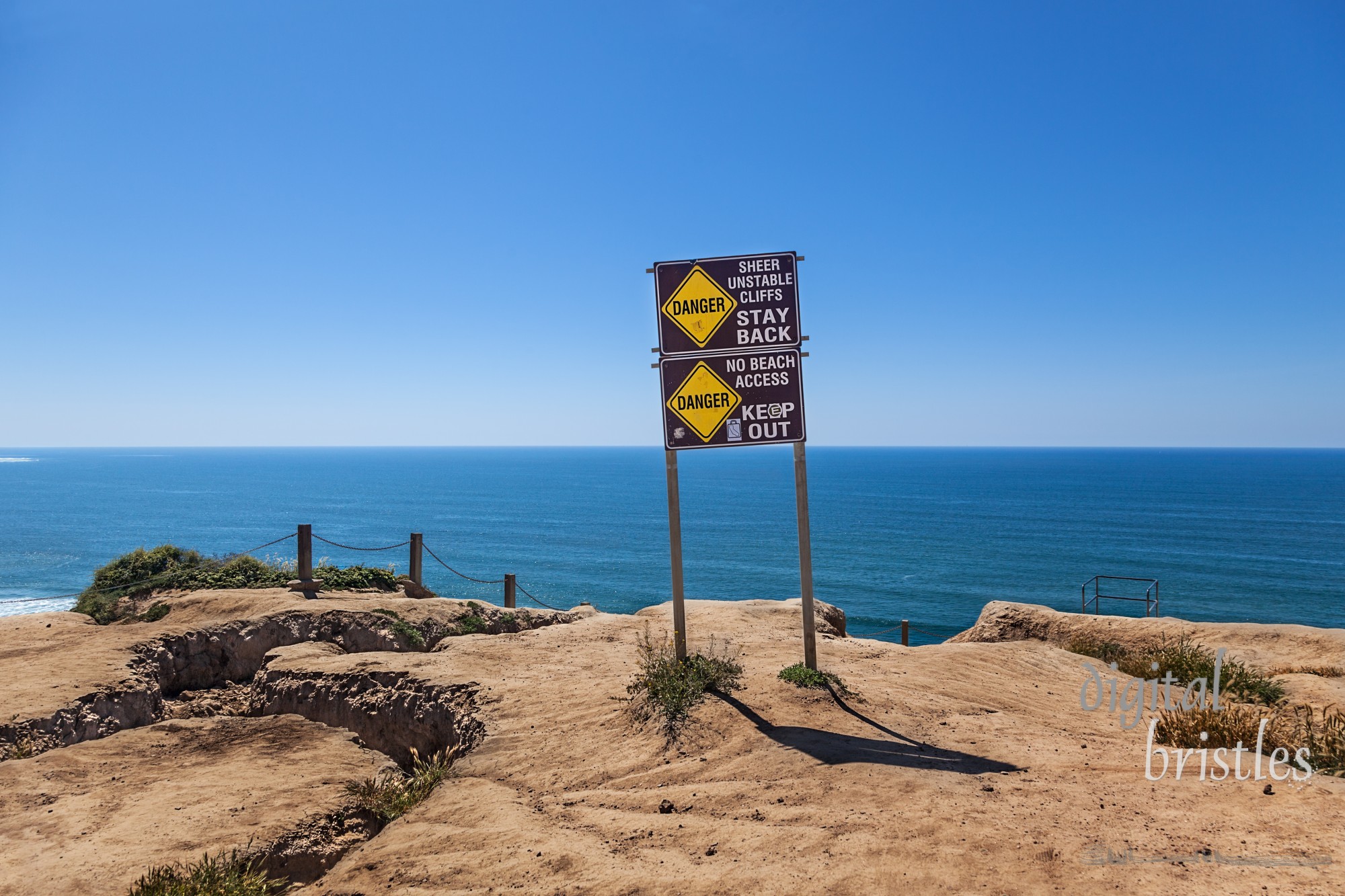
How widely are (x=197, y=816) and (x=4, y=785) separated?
2.30 metres

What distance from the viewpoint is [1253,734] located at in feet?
20.3

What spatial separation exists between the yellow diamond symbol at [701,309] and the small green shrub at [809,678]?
4.23 m

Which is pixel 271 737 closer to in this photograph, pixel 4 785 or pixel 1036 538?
pixel 4 785

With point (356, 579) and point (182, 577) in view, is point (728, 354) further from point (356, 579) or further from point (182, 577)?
point (182, 577)

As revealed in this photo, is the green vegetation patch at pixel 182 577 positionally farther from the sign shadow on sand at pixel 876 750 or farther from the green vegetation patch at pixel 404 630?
the sign shadow on sand at pixel 876 750

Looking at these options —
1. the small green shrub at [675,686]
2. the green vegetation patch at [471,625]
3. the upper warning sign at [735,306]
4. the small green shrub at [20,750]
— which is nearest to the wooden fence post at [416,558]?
the green vegetation patch at [471,625]

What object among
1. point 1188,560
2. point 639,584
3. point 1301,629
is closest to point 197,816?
point 1301,629

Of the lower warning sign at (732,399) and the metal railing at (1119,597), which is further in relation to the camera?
the metal railing at (1119,597)

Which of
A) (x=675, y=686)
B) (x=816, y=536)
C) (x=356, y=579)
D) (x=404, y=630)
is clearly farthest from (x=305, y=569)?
(x=816, y=536)

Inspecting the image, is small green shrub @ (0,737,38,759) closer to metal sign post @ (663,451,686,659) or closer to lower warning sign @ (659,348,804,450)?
metal sign post @ (663,451,686,659)

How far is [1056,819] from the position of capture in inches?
189

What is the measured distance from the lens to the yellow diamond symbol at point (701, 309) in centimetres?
834

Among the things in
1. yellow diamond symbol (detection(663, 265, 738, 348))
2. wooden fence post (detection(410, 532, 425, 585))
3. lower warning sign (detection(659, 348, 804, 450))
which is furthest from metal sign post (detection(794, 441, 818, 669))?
wooden fence post (detection(410, 532, 425, 585))

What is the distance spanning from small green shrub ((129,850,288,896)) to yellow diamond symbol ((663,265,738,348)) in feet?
21.8
